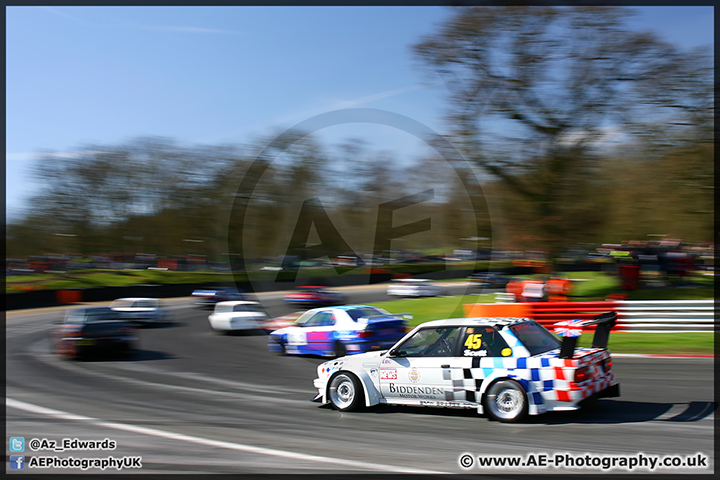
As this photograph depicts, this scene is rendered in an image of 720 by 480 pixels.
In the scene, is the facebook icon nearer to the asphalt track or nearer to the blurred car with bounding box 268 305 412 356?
the asphalt track

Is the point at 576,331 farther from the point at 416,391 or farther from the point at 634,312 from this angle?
the point at 634,312

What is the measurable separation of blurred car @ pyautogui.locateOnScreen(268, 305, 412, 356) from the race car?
5112 millimetres

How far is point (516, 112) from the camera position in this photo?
2370 centimetres

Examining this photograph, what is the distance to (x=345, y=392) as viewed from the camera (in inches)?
336

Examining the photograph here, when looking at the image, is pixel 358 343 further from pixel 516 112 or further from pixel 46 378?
pixel 516 112

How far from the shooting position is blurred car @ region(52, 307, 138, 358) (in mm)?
15391

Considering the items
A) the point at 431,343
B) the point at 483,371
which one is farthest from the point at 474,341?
the point at 431,343

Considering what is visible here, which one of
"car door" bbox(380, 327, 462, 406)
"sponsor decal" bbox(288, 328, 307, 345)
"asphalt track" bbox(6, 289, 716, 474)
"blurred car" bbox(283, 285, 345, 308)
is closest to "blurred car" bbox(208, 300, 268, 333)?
"sponsor decal" bbox(288, 328, 307, 345)

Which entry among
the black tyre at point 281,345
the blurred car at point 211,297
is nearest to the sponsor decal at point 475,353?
the black tyre at point 281,345

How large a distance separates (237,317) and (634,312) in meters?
12.6

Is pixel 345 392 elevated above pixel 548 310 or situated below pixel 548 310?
below

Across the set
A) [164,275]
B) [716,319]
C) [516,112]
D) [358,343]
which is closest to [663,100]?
[516,112]

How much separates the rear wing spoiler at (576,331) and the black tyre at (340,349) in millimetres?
6641

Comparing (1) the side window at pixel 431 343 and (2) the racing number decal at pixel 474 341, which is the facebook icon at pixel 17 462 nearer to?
(1) the side window at pixel 431 343
